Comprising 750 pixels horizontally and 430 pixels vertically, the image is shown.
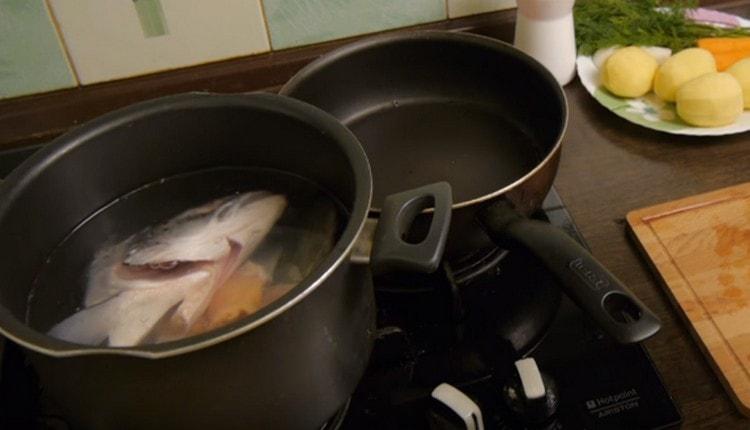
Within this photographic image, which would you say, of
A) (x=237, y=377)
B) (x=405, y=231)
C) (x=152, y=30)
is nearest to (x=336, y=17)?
(x=152, y=30)

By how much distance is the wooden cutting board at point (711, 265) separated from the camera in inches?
24.0

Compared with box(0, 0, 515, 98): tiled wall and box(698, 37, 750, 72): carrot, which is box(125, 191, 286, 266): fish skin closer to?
box(0, 0, 515, 98): tiled wall

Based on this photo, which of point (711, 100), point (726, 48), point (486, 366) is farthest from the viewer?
point (726, 48)

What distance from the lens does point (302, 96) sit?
2.67 ft

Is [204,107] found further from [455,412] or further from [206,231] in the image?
[455,412]

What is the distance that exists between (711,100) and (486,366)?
1.39 ft

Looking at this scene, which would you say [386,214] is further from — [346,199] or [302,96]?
[302,96]

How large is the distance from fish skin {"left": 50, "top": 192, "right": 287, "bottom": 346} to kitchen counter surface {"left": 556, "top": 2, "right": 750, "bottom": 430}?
1.14 feet

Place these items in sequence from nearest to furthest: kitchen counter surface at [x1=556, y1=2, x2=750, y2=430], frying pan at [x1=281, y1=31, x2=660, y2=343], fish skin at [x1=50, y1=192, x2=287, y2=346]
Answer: fish skin at [x1=50, y1=192, x2=287, y2=346] < kitchen counter surface at [x1=556, y1=2, x2=750, y2=430] < frying pan at [x1=281, y1=31, x2=660, y2=343]

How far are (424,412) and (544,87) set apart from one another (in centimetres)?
38

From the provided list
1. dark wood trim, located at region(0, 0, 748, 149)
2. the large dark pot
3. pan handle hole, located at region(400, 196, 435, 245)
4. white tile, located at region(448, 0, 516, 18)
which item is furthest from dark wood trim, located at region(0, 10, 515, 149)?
pan handle hole, located at region(400, 196, 435, 245)

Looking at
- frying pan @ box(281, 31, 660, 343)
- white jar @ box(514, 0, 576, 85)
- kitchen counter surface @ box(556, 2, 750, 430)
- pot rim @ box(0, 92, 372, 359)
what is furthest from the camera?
white jar @ box(514, 0, 576, 85)

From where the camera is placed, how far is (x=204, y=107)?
606 mm

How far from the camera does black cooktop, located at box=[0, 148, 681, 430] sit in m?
0.57
